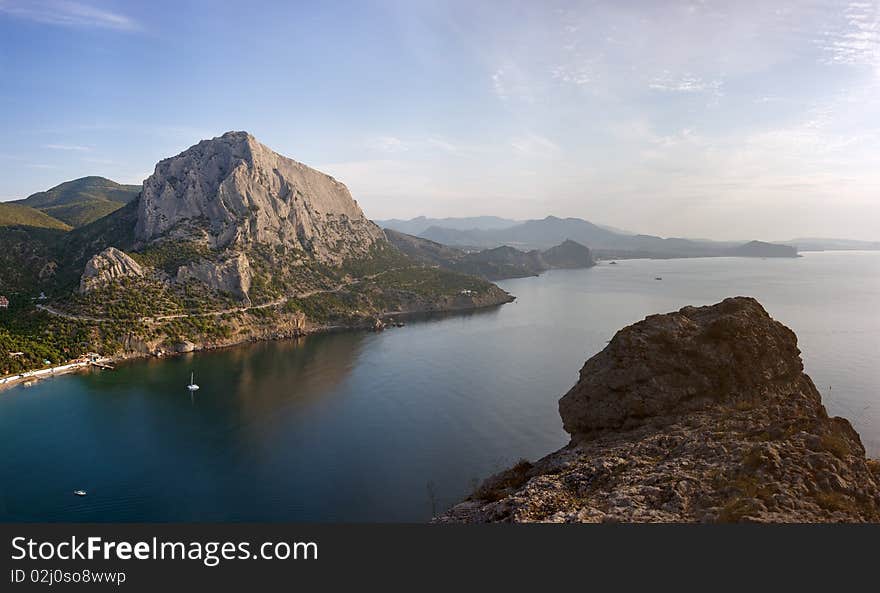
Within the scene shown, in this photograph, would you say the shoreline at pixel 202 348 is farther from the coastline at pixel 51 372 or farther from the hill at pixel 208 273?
the hill at pixel 208 273

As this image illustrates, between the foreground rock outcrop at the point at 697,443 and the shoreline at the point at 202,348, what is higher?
the foreground rock outcrop at the point at 697,443

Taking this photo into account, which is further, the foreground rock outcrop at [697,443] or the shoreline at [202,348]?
the shoreline at [202,348]

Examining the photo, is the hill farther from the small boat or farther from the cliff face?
the small boat

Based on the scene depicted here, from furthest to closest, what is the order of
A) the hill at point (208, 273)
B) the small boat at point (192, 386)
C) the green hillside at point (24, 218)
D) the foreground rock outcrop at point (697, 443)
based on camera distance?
the green hillside at point (24, 218) < the hill at point (208, 273) < the small boat at point (192, 386) < the foreground rock outcrop at point (697, 443)

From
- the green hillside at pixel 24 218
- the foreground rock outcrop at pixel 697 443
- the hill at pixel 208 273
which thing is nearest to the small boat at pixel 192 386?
the hill at pixel 208 273

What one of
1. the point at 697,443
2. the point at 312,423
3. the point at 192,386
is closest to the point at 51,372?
the point at 192,386

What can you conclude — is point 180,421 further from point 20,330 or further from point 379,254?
point 379,254
